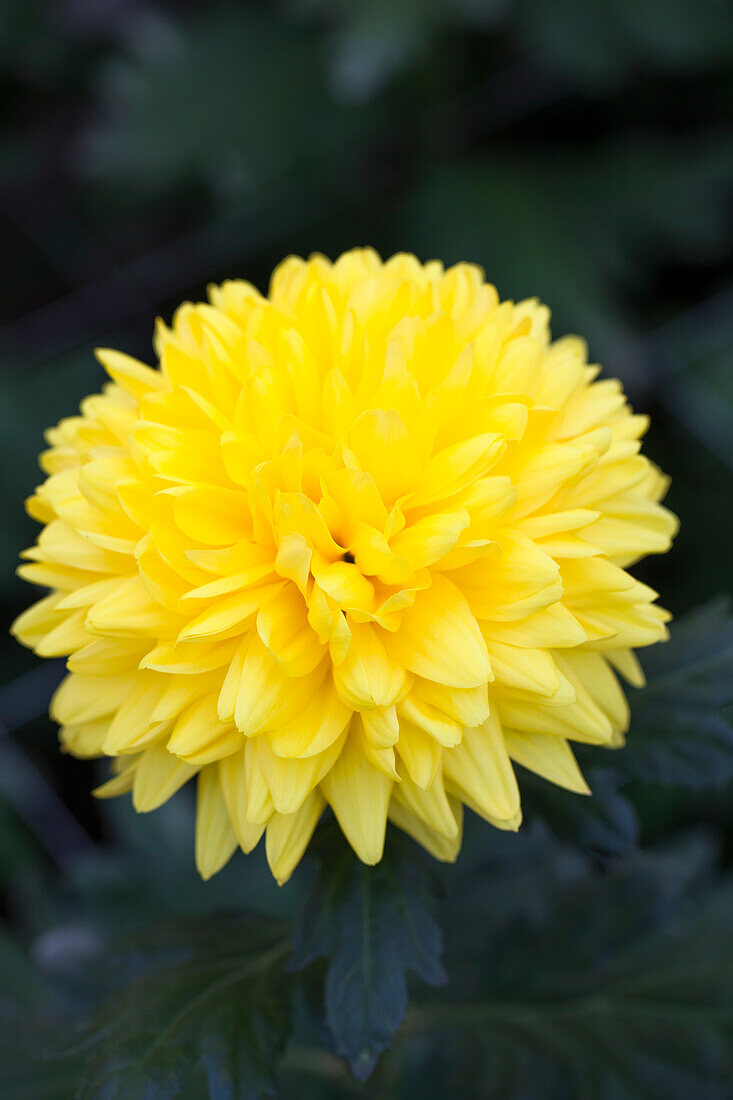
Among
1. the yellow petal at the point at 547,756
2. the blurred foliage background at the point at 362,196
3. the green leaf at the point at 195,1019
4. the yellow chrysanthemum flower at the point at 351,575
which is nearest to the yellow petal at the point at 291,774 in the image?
the yellow chrysanthemum flower at the point at 351,575

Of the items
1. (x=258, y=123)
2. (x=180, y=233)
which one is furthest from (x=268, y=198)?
(x=180, y=233)

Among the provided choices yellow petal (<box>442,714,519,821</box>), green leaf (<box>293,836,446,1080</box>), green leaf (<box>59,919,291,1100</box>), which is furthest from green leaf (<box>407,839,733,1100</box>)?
yellow petal (<box>442,714,519,821</box>)

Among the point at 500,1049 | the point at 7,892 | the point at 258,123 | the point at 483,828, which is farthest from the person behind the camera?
the point at 258,123

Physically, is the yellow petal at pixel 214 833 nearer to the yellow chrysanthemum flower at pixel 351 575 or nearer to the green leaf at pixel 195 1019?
the yellow chrysanthemum flower at pixel 351 575

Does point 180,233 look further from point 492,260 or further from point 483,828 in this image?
point 483,828

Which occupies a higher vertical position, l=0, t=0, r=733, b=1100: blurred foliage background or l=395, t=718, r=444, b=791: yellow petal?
l=0, t=0, r=733, b=1100: blurred foliage background

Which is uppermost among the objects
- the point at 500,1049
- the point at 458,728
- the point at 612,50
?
the point at 612,50

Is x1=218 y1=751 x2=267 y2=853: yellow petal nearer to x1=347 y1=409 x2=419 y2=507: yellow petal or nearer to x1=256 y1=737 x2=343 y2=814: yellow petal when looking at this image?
x1=256 y1=737 x2=343 y2=814: yellow petal
